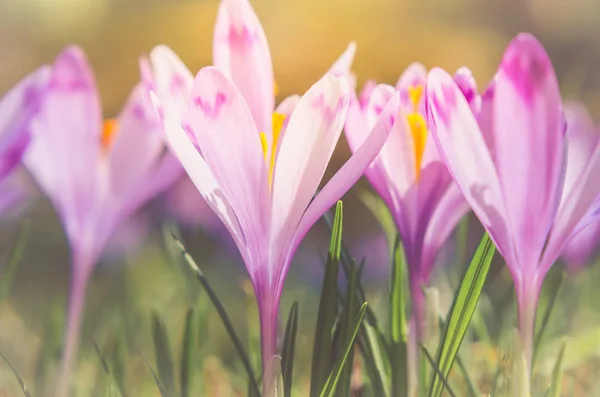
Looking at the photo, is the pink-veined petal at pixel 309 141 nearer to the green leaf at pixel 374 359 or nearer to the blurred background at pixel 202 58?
the green leaf at pixel 374 359

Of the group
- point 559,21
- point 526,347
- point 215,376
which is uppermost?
point 559,21

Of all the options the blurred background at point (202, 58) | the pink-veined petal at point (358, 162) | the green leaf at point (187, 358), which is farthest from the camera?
the blurred background at point (202, 58)

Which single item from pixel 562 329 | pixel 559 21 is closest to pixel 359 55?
pixel 559 21

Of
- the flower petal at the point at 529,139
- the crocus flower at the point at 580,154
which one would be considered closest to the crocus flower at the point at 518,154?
the flower petal at the point at 529,139

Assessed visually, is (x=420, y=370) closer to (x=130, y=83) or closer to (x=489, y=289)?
(x=489, y=289)

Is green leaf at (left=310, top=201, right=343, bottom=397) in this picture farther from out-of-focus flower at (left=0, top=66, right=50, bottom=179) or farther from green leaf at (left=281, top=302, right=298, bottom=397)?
out-of-focus flower at (left=0, top=66, right=50, bottom=179)

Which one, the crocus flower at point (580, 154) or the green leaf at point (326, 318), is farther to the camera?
the crocus flower at point (580, 154)

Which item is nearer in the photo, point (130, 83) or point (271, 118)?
point (271, 118)
